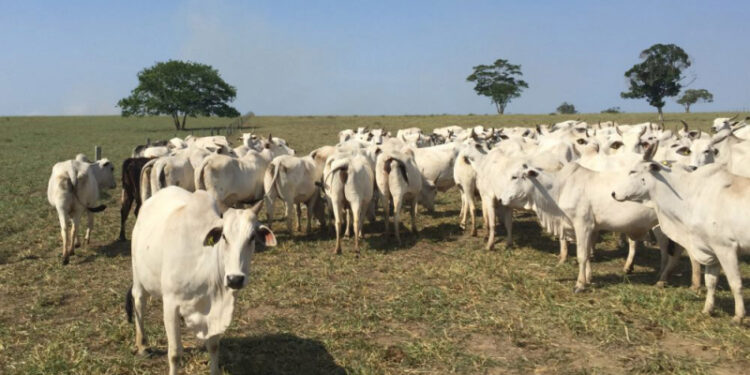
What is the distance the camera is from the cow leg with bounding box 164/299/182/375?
16.3ft

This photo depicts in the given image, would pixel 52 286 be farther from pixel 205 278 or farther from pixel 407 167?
pixel 407 167

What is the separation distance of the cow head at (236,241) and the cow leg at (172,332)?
1.94 ft

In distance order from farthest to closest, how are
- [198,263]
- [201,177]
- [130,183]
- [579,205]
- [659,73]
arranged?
1. [659,73]
2. [130,183]
3. [201,177]
4. [579,205]
5. [198,263]

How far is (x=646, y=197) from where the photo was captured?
7.14 m

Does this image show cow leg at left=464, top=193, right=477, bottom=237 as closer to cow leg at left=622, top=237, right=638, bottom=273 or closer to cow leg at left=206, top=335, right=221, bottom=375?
cow leg at left=622, top=237, right=638, bottom=273

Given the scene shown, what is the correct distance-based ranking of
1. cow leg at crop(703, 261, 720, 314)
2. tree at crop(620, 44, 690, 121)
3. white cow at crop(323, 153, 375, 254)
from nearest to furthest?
1. cow leg at crop(703, 261, 720, 314)
2. white cow at crop(323, 153, 375, 254)
3. tree at crop(620, 44, 690, 121)

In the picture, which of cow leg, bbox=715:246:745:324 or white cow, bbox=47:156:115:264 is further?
white cow, bbox=47:156:115:264

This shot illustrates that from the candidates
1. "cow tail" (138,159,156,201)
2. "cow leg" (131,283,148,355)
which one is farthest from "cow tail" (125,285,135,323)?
"cow tail" (138,159,156,201)

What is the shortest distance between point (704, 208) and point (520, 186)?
2.95 m

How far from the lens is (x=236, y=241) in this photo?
183 inches

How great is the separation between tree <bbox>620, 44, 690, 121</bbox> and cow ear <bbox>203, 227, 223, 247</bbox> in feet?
184

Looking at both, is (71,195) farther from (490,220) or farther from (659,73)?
(659,73)

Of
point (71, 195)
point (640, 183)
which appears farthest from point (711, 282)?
point (71, 195)

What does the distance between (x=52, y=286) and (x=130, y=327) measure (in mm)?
2837
